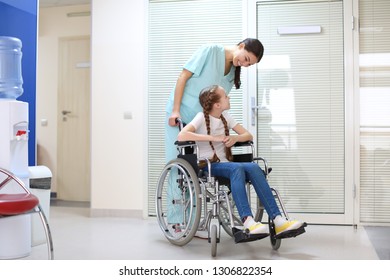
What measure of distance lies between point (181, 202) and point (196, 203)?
13.7 inches

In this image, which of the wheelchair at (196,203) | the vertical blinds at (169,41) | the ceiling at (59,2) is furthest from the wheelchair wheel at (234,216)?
the ceiling at (59,2)

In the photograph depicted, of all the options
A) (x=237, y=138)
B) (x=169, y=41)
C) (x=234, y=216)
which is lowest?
(x=234, y=216)

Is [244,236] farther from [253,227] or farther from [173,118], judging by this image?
[173,118]

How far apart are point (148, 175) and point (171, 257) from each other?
5.04 feet

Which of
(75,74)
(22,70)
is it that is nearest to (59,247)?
(22,70)

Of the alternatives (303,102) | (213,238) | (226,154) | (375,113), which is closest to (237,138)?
(226,154)

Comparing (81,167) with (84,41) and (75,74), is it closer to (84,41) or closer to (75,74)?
(75,74)

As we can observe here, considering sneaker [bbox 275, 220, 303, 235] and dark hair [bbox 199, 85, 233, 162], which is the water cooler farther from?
sneaker [bbox 275, 220, 303, 235]

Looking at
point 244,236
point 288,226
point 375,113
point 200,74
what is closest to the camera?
point 244,236

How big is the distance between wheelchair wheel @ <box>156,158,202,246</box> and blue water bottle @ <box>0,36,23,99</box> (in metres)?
1.07

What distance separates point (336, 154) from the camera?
12.8 ft

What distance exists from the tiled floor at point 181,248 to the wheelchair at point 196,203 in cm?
10

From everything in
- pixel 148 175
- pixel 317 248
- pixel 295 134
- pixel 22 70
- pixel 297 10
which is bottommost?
pixel 317 248

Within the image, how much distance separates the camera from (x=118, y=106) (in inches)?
169
